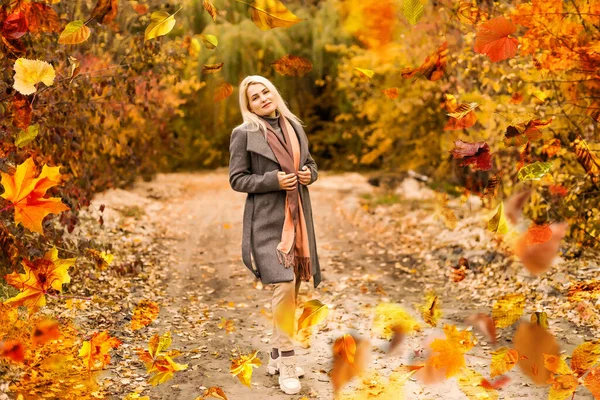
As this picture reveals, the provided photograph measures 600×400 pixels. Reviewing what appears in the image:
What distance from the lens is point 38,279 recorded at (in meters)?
3.58

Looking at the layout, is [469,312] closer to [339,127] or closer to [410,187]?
[410,187]

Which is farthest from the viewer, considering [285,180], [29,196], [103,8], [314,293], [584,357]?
[314,293]

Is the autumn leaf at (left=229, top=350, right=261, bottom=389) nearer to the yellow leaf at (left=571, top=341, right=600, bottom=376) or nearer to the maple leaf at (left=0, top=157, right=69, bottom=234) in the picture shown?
the maple leaf at (left=0, top=157, right=69, bottom=234)

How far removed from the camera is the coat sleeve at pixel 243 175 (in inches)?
147

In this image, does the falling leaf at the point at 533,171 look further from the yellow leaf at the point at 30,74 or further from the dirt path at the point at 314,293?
the yellow leaf at the point at 30,74

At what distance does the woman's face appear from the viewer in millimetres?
3795

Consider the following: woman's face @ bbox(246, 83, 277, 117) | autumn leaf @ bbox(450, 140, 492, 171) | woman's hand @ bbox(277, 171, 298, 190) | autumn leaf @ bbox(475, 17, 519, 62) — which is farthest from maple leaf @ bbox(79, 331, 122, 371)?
autumn leaf @ bbox(475, 17, 519, 62)

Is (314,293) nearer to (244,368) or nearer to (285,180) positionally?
(244,368)

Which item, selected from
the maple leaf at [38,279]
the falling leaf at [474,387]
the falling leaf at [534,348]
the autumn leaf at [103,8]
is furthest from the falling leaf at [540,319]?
the autumn leaf at [103,8]

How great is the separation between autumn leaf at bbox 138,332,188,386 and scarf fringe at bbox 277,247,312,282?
859 millimetres

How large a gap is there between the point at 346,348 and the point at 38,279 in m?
2.01

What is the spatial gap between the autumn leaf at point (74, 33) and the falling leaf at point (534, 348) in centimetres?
309

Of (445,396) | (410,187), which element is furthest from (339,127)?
(445,396)

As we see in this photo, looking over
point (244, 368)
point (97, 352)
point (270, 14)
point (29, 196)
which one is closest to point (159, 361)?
point (97, 352)
